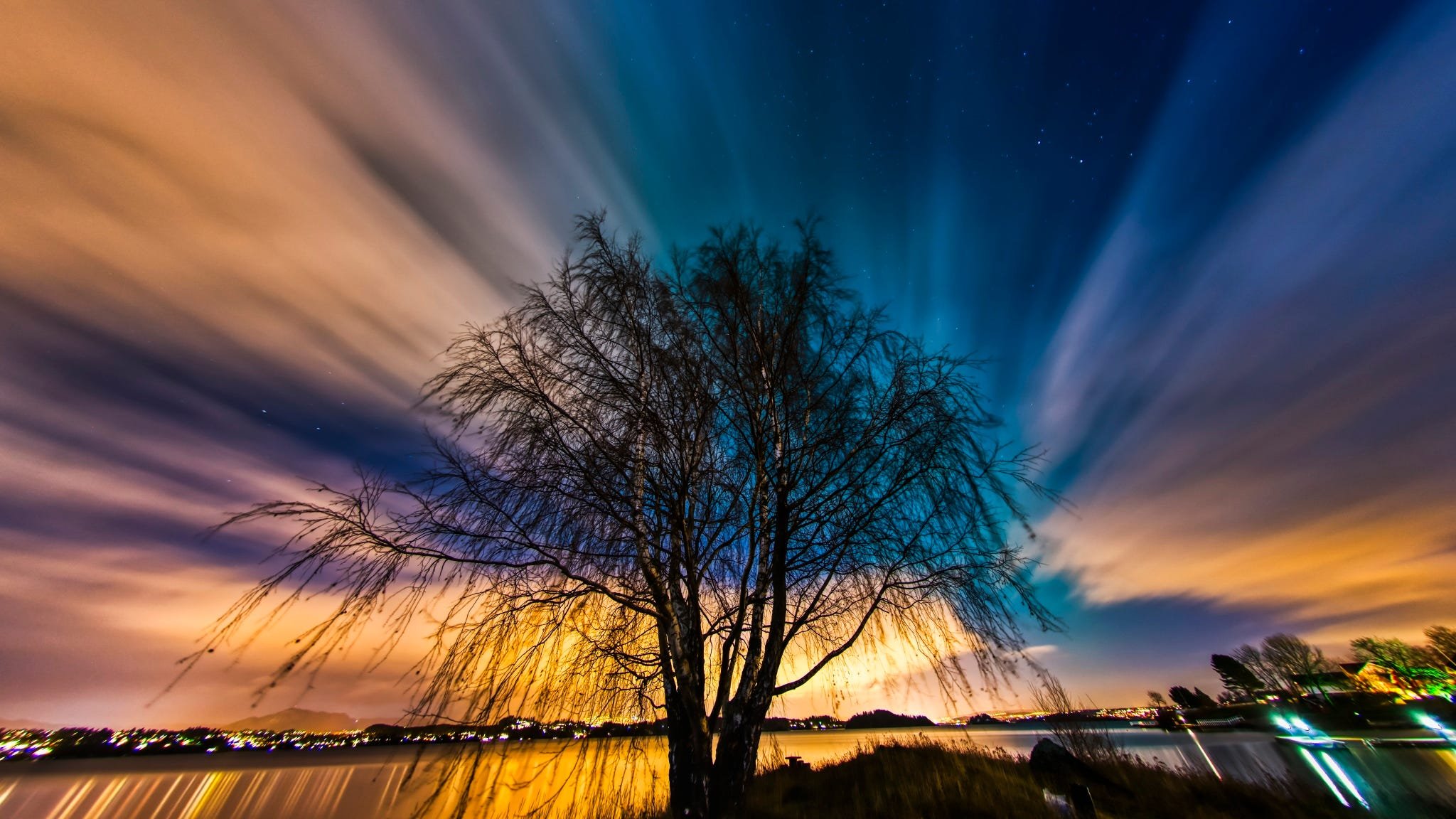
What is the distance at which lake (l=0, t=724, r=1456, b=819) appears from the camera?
3445 millimetres

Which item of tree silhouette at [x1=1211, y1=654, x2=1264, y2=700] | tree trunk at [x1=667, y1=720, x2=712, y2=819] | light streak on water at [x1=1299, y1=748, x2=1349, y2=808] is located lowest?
tree trunk at [x1=667, y1=720, x2=712, y2=819]

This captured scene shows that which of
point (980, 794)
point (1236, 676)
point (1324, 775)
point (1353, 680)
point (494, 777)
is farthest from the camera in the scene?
point (1236, 676)

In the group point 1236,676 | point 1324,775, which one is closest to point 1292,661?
point 1236,676

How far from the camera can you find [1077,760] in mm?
8352

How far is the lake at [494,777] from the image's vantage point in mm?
3445

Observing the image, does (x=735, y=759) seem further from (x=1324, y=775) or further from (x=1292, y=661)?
(x=1292, y=661)

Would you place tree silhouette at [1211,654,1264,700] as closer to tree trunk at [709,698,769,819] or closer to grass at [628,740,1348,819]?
grass at [628,740,1348,819]

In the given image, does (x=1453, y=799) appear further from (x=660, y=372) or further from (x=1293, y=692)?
(x=1293, y=692)

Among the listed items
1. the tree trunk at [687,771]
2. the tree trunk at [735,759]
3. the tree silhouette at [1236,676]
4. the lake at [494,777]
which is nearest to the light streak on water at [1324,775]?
the lake at [494,777]

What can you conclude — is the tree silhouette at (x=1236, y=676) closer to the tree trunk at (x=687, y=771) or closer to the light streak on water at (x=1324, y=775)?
the light streak on water at (x=1324, y=775)

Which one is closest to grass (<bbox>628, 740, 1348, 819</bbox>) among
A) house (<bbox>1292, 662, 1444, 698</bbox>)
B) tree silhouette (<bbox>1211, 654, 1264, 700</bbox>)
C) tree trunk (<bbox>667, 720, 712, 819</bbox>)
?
tree trunk (<bbox>667, 720, 712, 819</bbox>)

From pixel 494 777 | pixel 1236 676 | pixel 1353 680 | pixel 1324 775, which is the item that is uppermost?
pixel 1236 676

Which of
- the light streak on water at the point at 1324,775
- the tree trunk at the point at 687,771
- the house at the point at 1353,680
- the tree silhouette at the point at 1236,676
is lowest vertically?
the tree trunk at the point at 687,771

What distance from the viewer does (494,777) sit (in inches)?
125
